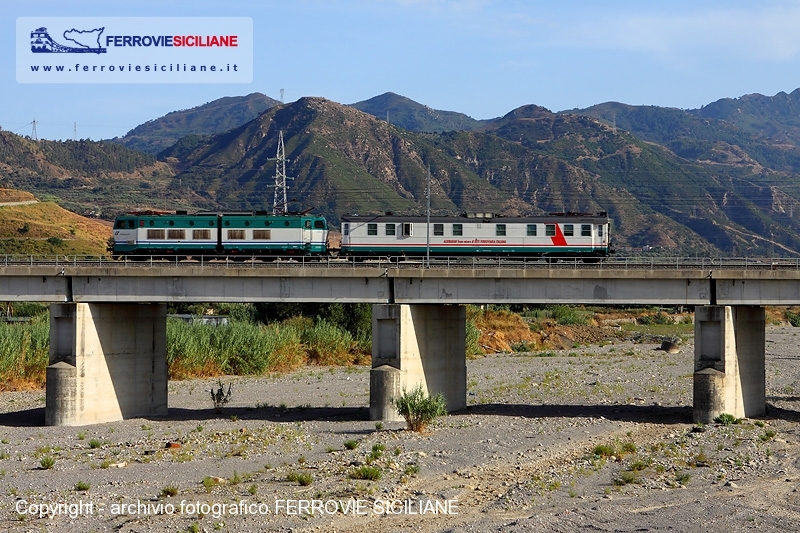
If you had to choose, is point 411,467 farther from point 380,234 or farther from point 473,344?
point 473,344


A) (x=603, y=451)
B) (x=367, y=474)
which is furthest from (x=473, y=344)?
(x=367, y=474)

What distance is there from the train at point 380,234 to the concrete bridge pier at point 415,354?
15.8m

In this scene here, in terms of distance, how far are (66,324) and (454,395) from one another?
18227mm

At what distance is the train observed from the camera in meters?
65.9

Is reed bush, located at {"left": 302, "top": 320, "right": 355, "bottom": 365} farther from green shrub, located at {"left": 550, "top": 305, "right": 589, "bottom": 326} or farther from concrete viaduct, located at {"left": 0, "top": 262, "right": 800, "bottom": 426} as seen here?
green shrub, located at {"left": 550, "top": 305, "right": 589, "bottom": 326}

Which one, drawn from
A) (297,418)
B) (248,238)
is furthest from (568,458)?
(248,238)

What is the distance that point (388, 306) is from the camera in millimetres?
47469

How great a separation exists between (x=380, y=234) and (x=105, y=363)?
75.2ft

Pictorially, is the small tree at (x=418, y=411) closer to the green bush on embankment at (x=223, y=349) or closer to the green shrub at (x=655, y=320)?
the green bush on embankment at (x=223, y=349)

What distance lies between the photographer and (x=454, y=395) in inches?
1971

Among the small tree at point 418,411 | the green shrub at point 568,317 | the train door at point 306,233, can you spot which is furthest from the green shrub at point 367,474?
the green shrub at point 568,317

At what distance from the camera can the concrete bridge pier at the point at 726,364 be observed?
45062 millimetres

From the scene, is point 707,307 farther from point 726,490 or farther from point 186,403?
point 186,403

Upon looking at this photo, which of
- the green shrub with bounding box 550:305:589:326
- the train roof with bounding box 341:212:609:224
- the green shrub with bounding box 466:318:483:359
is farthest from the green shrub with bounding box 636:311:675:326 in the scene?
the train roof with bounding box 341:212:609:224
